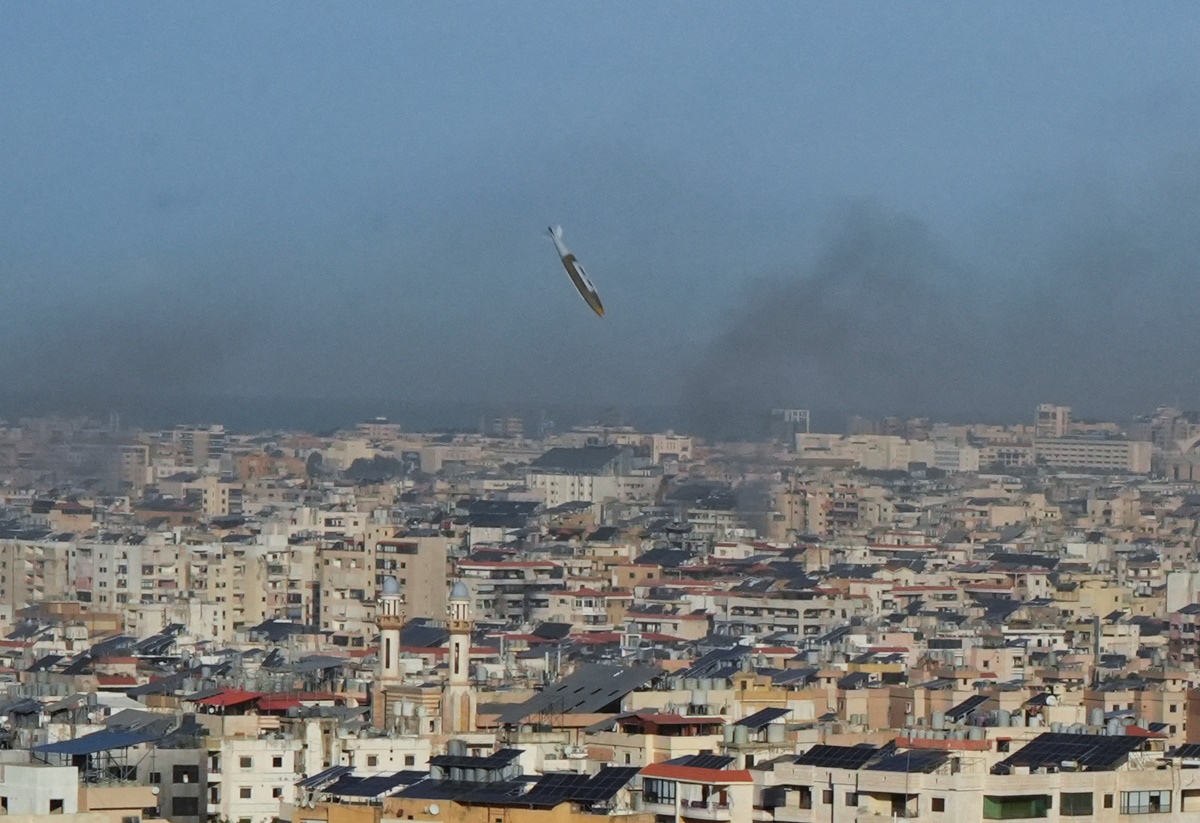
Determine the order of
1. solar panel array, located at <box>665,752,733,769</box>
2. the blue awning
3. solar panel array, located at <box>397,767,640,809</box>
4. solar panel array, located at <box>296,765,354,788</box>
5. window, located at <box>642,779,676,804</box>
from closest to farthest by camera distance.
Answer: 1. solar panel array, located at <box>397,767,640,809</box>
2. window, located at <box>642,779,676,804</box>
3. solar panel array, located at <box>665,752,733,769</box>
4. the blue awning
5. solar panel array, located at <box>296,765,354,788</box>

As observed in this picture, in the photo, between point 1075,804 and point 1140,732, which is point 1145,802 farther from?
point 1140,732

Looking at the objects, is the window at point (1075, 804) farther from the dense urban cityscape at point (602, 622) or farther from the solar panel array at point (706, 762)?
the solar panel array at point (706, 762)

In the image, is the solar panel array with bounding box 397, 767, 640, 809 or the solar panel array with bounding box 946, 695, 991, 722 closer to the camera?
the solar panel array with bounding box 397, 767, 640, 809

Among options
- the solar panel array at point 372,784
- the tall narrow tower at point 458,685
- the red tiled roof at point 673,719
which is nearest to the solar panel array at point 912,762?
the solar panel array at point 372,784

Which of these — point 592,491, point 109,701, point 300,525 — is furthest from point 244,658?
point 592,491

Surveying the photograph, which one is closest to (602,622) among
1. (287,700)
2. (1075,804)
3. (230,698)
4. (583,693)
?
(583,693)

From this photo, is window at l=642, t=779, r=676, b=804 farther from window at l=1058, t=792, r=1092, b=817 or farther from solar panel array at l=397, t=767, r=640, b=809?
window at l=1058, t=792, r=1092, b=817

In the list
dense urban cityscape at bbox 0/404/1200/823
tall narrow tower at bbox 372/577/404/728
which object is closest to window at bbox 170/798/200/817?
dense urban cityscape at bbox 0/404/1200/823
